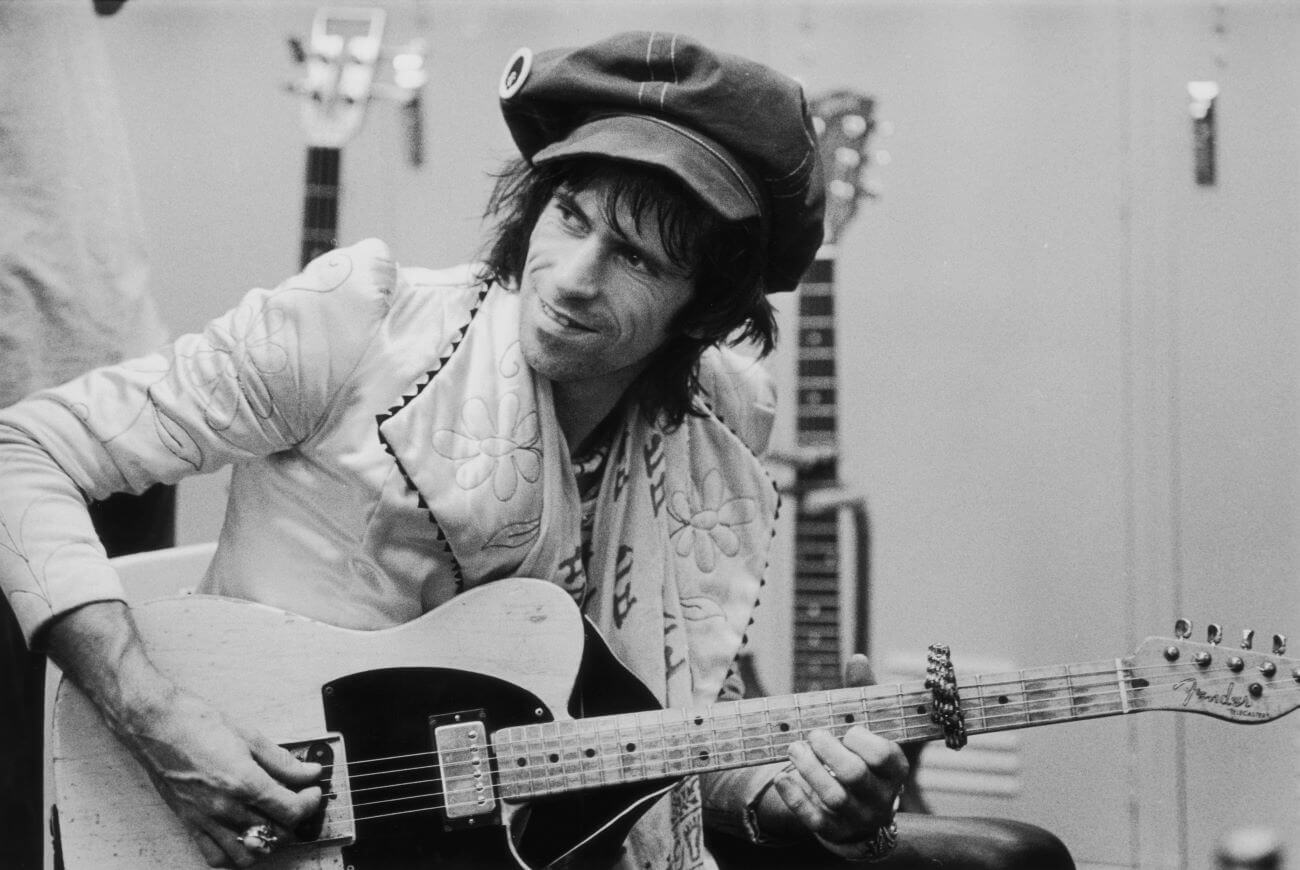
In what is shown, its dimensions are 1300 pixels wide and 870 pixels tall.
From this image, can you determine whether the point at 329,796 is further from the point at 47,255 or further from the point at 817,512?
the point at 817,512

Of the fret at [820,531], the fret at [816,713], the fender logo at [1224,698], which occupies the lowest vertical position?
the fret at [816,713]

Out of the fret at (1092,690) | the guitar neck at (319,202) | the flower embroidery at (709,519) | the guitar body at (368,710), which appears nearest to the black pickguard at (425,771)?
the guitar body at (368,710)

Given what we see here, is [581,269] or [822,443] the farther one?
[822,443]

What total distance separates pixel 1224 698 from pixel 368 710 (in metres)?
0.85

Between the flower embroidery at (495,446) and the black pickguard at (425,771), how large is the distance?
7.1 inches

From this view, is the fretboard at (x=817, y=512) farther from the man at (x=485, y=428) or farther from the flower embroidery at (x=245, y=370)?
the flower embroidery at (x=245, y=370)

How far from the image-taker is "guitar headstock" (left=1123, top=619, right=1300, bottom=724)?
123cm

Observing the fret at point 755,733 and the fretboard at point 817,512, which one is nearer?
the fret at point 755,733

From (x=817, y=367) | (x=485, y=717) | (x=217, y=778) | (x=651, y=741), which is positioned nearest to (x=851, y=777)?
(x=651, y=741)

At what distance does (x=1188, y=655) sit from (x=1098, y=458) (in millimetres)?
907

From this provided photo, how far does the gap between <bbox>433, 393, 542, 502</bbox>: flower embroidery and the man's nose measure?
138mm

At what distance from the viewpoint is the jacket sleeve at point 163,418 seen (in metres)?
1.14

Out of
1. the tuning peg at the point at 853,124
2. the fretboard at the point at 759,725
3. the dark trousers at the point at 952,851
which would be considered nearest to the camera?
the fretboard at the point at 759,725

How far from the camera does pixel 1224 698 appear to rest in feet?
4.08
